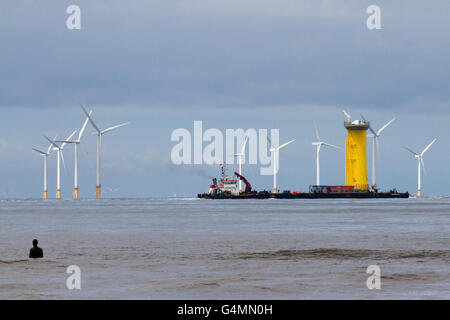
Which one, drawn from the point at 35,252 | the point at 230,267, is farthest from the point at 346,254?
the point at 35,252

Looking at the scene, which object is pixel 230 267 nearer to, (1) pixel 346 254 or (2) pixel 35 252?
(1) pixel 346 254

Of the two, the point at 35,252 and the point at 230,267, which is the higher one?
the point at 35,252

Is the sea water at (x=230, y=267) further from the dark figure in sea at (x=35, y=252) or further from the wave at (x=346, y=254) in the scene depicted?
the dark figure in sea at (x=35, y=252)

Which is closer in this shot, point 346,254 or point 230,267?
point 230,267

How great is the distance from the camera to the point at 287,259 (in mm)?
62125

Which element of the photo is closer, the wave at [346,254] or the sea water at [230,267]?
the sea water at [230,267]

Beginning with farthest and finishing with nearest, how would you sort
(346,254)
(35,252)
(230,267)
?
(346,254) → (35,252) → (230,267)

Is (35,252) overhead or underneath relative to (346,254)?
overhead

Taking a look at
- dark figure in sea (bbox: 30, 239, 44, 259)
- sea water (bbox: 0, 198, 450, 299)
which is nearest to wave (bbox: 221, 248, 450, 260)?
sea water (bbox: 0, 198, 450, 299)

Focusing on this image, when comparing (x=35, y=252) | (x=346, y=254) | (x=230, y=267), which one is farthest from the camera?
(x=346, y=254)

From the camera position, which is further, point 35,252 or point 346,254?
point 346,254

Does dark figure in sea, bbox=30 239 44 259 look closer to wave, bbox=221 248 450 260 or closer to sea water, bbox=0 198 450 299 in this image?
sea water, bbox=0 198 450 299

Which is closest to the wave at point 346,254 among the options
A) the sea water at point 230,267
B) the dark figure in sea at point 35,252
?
the sea water at point 230,267
